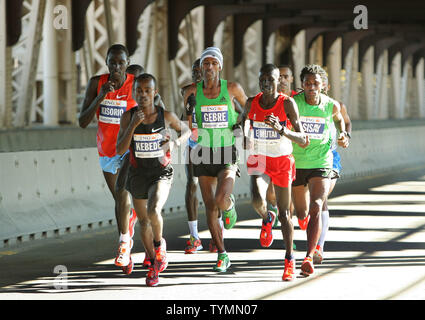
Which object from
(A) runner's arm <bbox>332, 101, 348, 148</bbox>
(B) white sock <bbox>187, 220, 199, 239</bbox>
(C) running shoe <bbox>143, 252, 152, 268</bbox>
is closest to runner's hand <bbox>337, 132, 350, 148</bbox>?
(A) runner's arm <bbox>332, 101, 348, 148</bbox>

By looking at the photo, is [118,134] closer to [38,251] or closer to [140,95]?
[140,95]

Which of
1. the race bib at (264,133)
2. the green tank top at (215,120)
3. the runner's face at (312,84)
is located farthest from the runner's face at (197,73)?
the race bib at (264,133)

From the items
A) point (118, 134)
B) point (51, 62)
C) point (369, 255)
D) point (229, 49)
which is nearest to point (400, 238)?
point (369, 255)

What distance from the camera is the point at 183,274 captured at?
1009 centimetres

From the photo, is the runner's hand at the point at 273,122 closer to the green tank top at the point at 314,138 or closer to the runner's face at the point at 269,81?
the runner's face at the point at 269,81

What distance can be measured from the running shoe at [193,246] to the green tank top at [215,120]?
5.60 feet

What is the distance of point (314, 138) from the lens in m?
10.5

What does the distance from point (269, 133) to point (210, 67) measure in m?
0.93

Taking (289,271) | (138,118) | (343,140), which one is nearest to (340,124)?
(343,140)

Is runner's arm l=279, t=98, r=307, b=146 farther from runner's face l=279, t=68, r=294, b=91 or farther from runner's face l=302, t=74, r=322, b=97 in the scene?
runner's face l=279, t=68, r=294, b=91

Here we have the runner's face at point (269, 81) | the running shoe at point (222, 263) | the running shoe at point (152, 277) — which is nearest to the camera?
the running shoe at point (152, 277)

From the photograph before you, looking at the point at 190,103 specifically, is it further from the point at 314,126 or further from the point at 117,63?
the point at 314,126

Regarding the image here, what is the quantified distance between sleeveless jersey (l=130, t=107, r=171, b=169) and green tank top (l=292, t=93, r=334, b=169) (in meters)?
1.52

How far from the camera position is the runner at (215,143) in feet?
34.0
